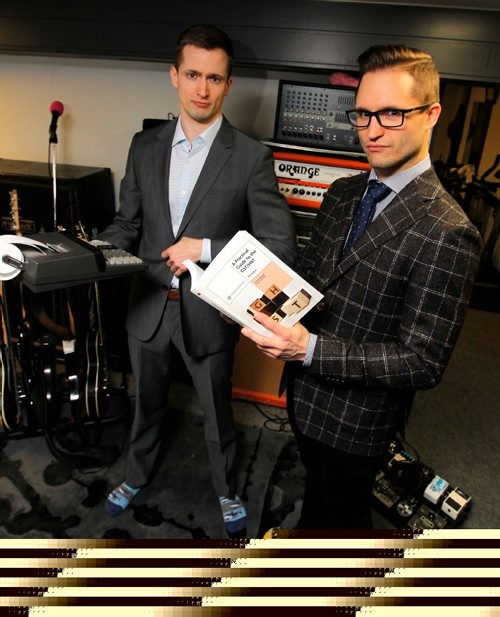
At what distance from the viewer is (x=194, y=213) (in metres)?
1.47

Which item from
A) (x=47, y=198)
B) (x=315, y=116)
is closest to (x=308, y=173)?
(x=315, y=116)

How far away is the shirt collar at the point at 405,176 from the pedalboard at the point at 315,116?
963 millimetres

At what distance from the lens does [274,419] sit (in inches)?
97.3

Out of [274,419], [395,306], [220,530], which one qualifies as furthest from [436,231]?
[274,419]

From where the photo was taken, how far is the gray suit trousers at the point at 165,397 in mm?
1648

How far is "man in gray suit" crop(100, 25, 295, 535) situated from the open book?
42 centimetres

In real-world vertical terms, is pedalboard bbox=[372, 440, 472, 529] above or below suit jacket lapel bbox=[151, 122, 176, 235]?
below

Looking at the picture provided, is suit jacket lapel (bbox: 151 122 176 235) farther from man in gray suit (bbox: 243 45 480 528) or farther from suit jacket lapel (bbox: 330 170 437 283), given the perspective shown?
suit jacket lapel (bbox: 330 170 437 283)

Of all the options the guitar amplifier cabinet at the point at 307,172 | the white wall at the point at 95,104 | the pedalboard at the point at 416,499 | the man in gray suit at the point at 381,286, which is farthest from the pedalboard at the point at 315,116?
the pedalboard at the point at 416,499

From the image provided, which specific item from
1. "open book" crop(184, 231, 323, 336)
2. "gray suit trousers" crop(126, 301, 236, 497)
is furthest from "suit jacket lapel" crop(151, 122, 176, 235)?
"open book" crop(184, 231, 323, 336)

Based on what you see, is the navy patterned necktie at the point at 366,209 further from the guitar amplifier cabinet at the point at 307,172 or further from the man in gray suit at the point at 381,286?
the guitar amplifier cabinet at the point at 307,172

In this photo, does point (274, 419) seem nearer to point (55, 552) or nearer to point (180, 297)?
point (180, 297)

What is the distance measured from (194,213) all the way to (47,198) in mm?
→ 1183

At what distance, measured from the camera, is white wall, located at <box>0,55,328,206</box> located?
2.35 m
